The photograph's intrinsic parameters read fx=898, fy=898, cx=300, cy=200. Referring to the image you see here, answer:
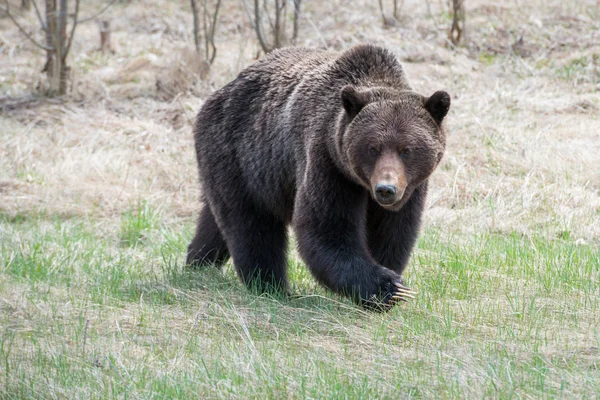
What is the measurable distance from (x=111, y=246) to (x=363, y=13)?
30.9 ft

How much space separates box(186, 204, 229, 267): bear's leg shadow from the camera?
7.60 metres

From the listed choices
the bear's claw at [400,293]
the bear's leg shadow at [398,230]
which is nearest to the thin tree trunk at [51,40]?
the bear's leg shadow at [398,230]

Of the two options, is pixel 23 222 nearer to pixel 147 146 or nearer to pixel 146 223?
pixel 146 223

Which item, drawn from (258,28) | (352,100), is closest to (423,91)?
(258,28)

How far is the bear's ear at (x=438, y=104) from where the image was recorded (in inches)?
229

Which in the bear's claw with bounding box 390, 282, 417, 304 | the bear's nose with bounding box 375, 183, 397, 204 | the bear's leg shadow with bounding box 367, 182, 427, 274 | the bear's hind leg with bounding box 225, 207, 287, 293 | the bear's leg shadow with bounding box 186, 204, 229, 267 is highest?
the bear's nose with bounding box 375, 183, 397, 204

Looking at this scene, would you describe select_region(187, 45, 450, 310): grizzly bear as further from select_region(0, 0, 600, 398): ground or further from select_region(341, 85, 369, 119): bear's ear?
select_region(0, 0, 600, 398): ground

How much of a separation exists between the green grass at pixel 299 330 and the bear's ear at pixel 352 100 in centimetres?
129

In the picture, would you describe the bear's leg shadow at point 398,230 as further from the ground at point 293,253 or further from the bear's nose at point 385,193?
the bear's nose at point 385,193

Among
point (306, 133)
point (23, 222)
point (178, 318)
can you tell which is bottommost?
point (23, 222)

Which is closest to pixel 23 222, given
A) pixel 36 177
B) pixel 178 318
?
pixel 36 177

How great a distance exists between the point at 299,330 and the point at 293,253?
2552mm

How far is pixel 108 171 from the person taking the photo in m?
10.8

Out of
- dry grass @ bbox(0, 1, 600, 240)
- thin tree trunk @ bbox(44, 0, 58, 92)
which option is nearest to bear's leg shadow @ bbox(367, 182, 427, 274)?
dry grass @ bbox(0, 1, 600, 240)
